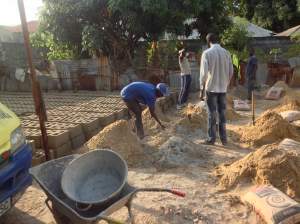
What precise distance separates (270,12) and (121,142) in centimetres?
1975

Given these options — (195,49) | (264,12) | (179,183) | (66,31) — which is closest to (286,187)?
(179,183)

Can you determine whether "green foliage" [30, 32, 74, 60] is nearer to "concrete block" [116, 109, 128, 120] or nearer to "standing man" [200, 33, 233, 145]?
"concrete block" [116, 109, 128, 120]

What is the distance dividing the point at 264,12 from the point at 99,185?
2168 cm

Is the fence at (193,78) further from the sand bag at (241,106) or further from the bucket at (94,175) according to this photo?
the bucket at (94,175)

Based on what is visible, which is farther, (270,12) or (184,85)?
(270,12)

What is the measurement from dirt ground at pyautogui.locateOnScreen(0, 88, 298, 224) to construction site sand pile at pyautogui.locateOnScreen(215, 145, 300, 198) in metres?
0.15

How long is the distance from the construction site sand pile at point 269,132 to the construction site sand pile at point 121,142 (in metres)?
1.97

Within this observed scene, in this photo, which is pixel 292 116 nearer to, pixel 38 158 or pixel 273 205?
pixel 273 205

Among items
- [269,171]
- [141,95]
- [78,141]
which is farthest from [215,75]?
[78,141]

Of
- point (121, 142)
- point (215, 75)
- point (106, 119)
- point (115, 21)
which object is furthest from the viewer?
point (115, 21)

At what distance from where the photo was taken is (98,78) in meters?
12.3

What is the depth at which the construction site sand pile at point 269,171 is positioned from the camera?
13.8 feet

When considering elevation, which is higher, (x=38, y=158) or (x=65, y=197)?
(x=65, y=197)

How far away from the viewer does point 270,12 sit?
74.5 feet
